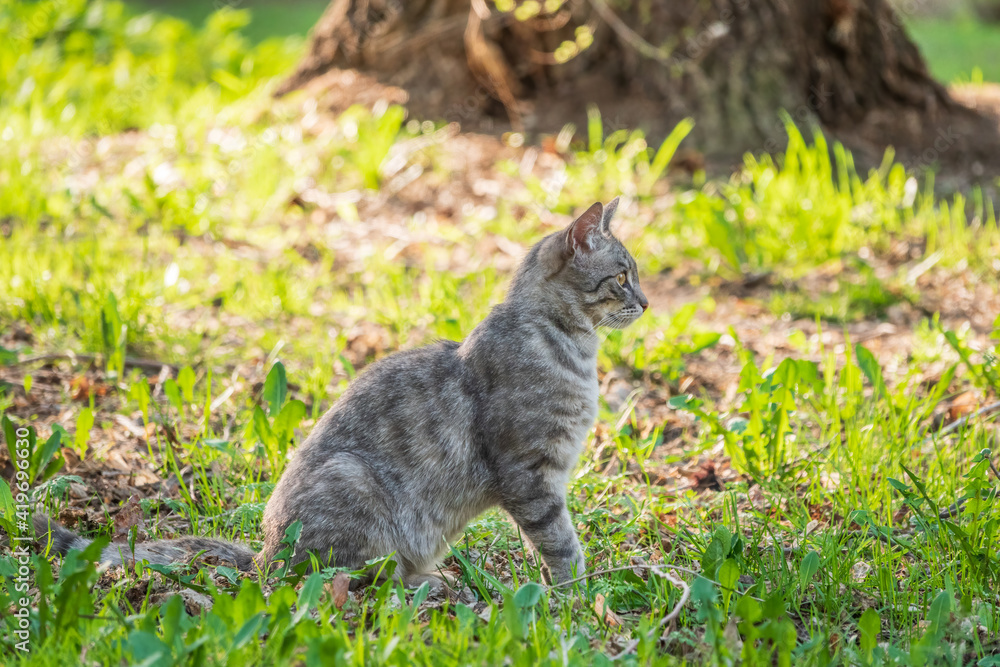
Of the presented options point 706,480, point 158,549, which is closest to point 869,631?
point 706,480

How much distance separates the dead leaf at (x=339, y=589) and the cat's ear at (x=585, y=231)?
1.30 metres

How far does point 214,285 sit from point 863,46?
5.35 m

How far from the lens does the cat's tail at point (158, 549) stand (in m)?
2.63

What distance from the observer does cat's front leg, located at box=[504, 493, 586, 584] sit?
274cm

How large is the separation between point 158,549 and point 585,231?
169 centimetres

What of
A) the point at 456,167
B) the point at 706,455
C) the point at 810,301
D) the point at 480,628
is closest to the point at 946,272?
the point at 810,301

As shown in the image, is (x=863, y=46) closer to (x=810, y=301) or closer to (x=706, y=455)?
(x=810, y=301)

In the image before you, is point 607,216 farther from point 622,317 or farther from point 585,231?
point 622,317

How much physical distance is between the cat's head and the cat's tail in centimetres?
130

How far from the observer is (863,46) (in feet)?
23.1

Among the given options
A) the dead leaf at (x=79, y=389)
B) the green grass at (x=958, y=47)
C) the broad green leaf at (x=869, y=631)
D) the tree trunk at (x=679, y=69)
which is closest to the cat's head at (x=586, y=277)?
the broad green leaf at (x=869, y=631)

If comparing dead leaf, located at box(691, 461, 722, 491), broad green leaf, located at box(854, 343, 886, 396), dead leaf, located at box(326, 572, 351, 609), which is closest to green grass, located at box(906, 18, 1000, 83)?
broad green leaf, located at box(854, 343, 886, 396)

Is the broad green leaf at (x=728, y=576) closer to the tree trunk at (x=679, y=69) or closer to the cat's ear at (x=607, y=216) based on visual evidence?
the cat's ear at (x=607, y=216)

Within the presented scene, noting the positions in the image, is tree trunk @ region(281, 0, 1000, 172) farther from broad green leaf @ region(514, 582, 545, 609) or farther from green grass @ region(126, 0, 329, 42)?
green grass @ region(126, 0, 329, 42)
